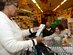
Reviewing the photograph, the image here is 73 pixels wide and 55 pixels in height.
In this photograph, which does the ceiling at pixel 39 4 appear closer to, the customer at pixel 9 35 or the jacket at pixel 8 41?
the customer at pixel 9 35

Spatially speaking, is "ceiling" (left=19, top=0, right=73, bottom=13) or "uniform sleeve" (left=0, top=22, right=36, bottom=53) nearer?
"uniform sleeve" (left=0, top=22, right=36, bottom=53)

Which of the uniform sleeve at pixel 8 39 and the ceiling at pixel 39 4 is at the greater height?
the uniform sleeve at pixel 8 39

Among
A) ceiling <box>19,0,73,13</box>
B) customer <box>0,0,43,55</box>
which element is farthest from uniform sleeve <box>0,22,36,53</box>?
ceiling <box>19,0,73,13</box>

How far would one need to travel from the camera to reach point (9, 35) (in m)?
2.44

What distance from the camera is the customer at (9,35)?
8.04 feet

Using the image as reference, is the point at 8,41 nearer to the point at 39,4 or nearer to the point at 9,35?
the point at 9,35

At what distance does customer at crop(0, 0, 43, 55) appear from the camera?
2.45 m

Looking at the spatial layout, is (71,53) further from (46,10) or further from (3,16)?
(46,10)

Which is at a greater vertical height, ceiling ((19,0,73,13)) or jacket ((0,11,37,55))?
jacket ((0,11,37,55))

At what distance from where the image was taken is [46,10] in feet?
102

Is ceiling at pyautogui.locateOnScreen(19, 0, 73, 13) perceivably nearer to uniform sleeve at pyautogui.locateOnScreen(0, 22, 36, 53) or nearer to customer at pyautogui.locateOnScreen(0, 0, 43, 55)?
customer at pyautogui.locateOnScreen(0, 0, 43, 55)

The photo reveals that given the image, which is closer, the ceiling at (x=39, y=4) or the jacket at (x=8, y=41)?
the jacket at (x=8, y=41)

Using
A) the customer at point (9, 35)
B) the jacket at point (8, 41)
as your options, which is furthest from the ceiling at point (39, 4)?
the jacket at point (8, 41)

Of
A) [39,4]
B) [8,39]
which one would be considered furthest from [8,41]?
[39,4]
